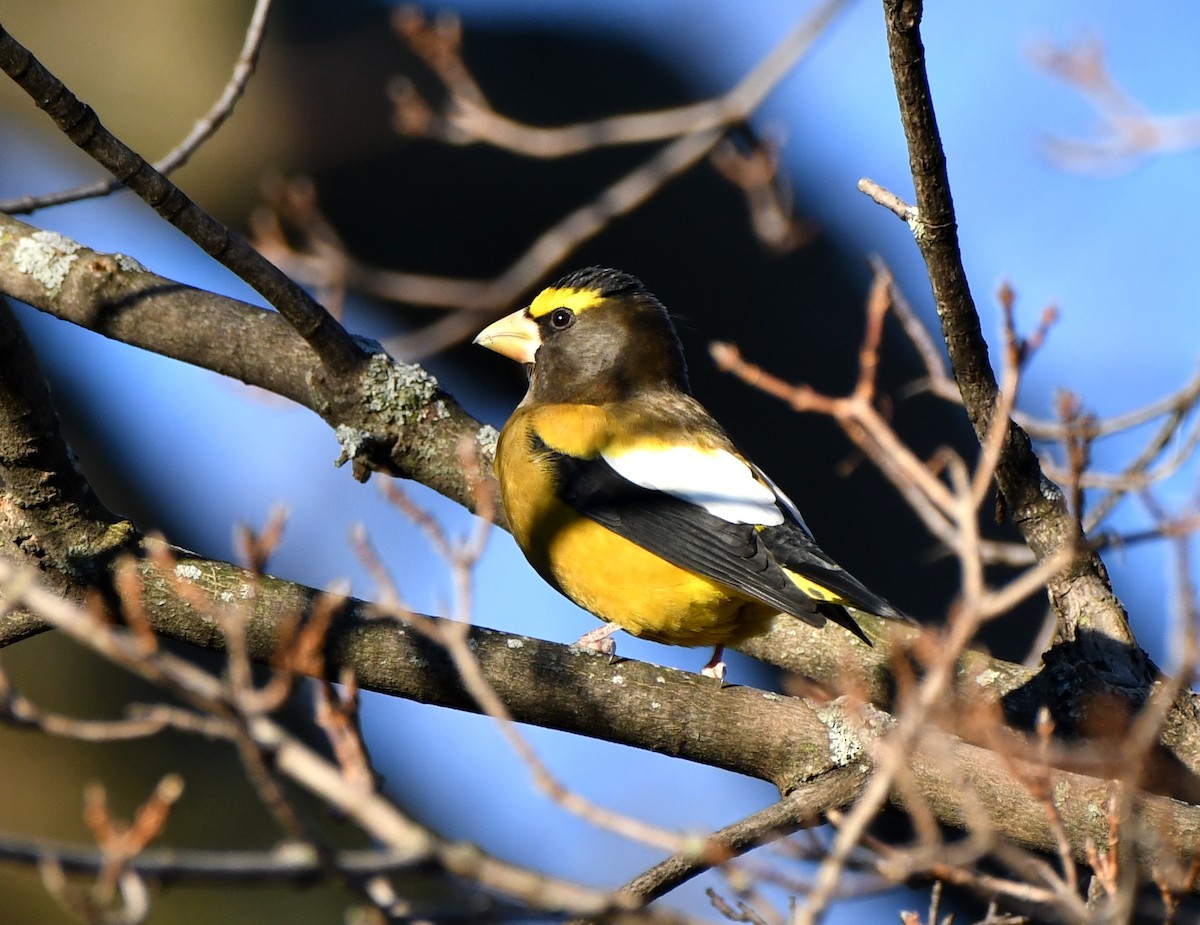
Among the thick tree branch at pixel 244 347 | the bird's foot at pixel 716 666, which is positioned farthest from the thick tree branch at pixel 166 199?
the bird's foot at pixel 716 666

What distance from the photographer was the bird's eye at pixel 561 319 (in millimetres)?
4285

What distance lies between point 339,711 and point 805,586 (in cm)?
186

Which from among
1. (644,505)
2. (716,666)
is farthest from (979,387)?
(716,666)

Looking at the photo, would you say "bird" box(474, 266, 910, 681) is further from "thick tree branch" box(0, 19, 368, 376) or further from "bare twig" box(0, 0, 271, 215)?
"bare twig" box(0, 0, 271, 215)

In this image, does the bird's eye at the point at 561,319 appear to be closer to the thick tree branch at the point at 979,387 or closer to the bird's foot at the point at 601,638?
the bird's foot at the point at 601,638

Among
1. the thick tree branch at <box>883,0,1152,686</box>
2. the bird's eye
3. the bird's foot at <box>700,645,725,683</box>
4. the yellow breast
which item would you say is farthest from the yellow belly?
the bird's eye

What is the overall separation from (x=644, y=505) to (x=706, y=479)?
0.88ft

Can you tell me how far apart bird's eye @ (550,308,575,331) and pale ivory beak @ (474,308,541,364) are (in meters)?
0.07

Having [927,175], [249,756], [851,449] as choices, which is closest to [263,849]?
[851,449]

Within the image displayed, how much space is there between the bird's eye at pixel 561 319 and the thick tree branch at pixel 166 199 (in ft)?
3.43

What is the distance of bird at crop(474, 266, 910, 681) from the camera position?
3209 mm

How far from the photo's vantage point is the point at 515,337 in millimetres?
4367

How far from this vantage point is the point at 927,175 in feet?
7.64

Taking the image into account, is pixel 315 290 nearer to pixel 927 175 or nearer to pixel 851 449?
pixel 851 449
